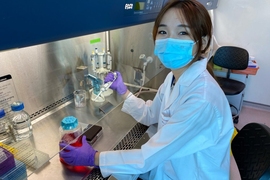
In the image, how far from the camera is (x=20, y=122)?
859mm

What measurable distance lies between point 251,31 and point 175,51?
239 centimetres

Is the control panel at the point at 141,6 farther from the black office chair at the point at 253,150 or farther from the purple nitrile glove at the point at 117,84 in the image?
the black office chair at the point at 253,150

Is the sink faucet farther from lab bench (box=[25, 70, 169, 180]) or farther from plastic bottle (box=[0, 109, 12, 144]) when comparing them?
plastic bottle (box=[0, 109, 12, 144])

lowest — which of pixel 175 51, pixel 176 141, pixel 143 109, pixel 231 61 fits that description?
pixel 231 61

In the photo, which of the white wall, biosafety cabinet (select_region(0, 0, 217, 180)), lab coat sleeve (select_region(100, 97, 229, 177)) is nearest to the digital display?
biosafety cabinet (select_region(0, 0, 217, 180))

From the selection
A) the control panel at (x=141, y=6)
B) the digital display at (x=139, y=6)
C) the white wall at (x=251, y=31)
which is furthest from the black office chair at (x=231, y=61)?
the digital display at (x=139, y=6)

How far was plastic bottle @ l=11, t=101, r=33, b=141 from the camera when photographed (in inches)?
32.1

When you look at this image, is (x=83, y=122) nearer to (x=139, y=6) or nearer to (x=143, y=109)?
(x=143, y=109)

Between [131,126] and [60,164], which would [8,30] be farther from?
[131,126]

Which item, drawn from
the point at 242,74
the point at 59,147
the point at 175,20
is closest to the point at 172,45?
the point at 175,20

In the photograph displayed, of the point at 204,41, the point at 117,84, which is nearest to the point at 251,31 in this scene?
the point at 204,41

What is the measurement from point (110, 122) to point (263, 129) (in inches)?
29.8

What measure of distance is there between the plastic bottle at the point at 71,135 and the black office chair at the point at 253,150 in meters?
0.72

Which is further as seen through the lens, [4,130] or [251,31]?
[251,31]
